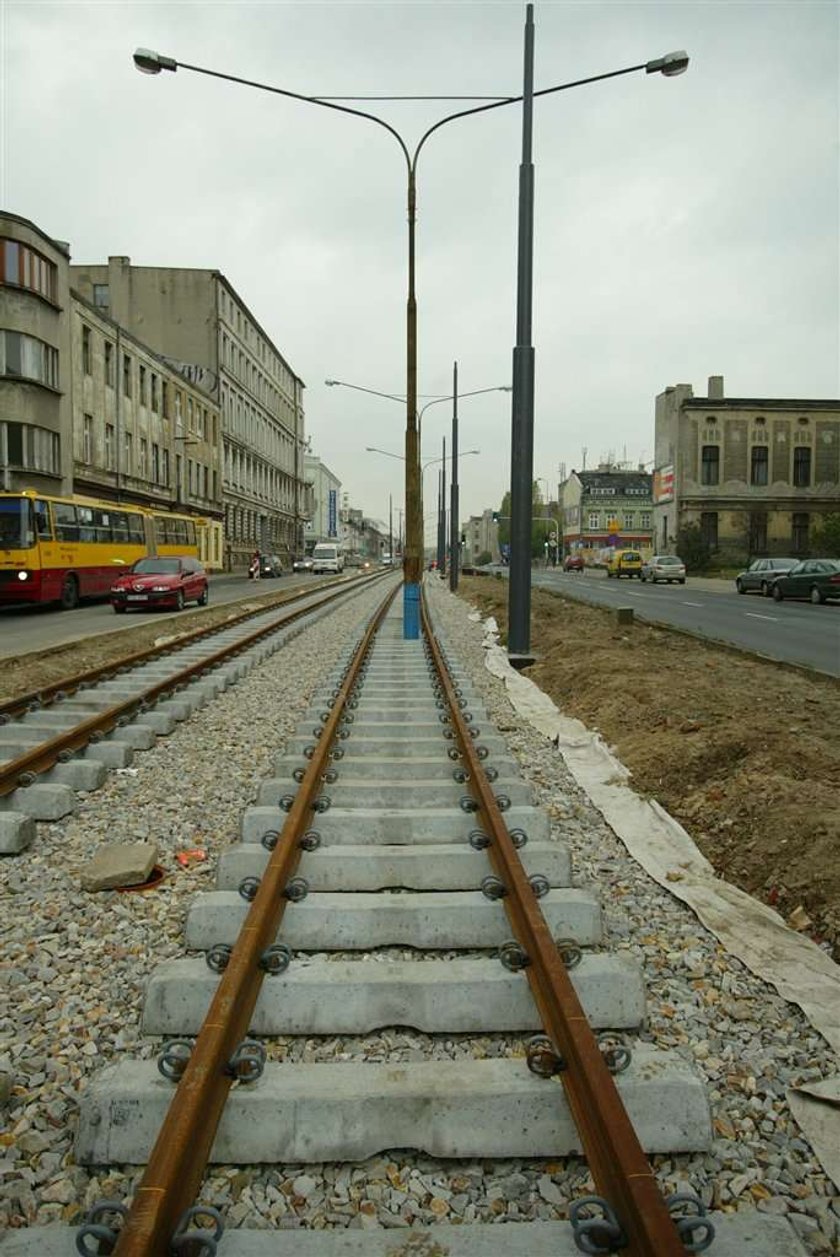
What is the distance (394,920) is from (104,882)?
1.53 m

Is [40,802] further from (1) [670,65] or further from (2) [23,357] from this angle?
(2) [23,357]

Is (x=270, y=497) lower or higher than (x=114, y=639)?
higher

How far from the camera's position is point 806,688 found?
10508mm

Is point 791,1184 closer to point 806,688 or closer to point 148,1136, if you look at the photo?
point 148,1136

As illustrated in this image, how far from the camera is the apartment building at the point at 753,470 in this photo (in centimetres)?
6294

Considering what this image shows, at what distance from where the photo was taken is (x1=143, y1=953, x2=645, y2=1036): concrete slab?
118 inches

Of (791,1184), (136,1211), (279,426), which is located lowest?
(791,1184)

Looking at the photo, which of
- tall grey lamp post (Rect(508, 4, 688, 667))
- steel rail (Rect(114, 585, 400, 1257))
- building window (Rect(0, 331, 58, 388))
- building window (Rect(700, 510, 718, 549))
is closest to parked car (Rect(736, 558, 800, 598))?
tall grey lamp post (Rect(508, 4, 688, 667))

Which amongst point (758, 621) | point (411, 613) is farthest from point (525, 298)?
point (758, 621)

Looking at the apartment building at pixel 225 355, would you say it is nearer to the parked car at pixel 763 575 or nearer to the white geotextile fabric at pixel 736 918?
the parked car at pixel 763 575

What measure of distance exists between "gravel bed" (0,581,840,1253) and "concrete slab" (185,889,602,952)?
201 mm

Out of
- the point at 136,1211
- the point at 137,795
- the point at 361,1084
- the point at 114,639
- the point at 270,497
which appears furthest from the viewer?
the point at 270,497

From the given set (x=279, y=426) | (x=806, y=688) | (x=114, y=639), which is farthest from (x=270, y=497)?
(x=806, y=688)

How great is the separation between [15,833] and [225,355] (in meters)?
68.7
